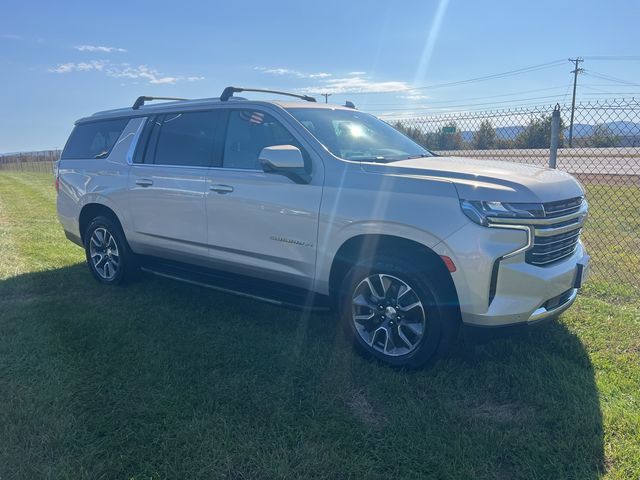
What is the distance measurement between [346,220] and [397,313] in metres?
0.76

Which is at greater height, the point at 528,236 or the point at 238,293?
the point at 528,236

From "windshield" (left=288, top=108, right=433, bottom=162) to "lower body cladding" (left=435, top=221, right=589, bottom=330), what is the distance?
→ 1190mm

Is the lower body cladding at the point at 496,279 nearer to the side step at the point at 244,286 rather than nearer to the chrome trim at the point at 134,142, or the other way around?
the side step at the point at 244,286

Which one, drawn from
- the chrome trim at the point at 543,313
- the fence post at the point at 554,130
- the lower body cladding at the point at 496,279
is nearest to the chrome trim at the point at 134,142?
the lower body cladding at the point at 496,279

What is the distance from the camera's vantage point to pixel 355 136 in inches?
175

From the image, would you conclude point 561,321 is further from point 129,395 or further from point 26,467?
point 26,467

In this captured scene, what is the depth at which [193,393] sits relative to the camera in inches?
133

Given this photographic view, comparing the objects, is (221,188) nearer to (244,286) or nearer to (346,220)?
(244,286)

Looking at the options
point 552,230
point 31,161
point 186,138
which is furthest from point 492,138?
point 31,161

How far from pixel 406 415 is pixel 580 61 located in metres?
57.9

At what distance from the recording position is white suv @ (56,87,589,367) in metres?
3.27

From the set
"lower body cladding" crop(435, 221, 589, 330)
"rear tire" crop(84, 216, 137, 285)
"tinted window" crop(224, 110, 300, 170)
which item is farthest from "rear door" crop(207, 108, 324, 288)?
"rear tire" crop(84, 216, 137, 285)

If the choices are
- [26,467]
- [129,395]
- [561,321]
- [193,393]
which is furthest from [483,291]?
[26,467]

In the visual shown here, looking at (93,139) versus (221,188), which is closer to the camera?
(221,188)
